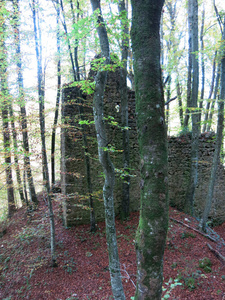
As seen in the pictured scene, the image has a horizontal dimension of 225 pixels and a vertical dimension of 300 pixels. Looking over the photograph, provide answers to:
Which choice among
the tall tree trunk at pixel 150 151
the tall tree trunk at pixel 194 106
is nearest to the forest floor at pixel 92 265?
the tall tree trunk at pixel 194 106

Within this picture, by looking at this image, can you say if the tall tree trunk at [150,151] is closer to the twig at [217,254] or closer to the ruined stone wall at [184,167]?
the twig at [217,254]

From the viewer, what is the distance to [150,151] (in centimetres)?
152

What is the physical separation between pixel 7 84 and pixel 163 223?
22.9ft

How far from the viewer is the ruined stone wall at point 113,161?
5719 mm

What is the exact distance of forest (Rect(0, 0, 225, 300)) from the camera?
5.05 feet

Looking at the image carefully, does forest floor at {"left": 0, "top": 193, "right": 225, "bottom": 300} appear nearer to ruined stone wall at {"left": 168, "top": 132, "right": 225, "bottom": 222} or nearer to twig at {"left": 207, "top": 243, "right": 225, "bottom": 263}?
twig at {"left": 207, "top": 243, "right": 225, "bottom": 263}

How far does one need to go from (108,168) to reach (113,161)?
3429 millimetres

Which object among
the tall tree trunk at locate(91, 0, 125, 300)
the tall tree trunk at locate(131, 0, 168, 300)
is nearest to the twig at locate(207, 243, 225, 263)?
the tall tree trunk at locate(91, 0, 125, 300)

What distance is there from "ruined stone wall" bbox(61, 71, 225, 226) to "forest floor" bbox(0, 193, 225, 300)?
92 centimetres

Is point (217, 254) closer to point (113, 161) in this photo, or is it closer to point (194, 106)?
point (113, 161)

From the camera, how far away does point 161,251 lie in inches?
59.1

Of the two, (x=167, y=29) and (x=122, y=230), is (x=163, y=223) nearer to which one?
(x=122, y=230)

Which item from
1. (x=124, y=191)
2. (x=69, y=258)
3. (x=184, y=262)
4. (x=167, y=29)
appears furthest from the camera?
(x=167, y=29)

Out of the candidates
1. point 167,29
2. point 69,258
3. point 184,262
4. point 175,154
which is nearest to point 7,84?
point 69,258
